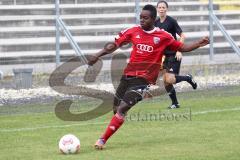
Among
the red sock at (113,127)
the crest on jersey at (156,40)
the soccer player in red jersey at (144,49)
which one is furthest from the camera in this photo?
the crest on jersey at (156,40)

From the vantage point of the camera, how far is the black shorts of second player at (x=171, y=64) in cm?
1555

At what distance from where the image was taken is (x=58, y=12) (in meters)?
22.7

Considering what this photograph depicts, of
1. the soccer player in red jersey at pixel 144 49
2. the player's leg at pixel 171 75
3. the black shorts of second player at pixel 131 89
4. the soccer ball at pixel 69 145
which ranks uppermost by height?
the soccer player in red jersey at pixel 144 49

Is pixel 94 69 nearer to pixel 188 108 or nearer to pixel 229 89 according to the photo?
pixel 229 89

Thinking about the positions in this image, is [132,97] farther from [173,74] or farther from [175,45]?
[173,74]

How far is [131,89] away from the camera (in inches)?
444

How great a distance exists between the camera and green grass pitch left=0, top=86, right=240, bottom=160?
10008 mm

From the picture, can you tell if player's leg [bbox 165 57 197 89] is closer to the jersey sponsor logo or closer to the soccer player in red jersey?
the soccer player in red jersey

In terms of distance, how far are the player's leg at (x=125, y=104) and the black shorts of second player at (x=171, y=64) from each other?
3959mm

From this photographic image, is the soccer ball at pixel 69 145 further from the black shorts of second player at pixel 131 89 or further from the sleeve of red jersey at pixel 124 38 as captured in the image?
the sleeve of red jersey at pixel 124 38

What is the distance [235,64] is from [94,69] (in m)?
5.95

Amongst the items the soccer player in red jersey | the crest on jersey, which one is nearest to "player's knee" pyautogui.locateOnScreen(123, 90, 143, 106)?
the soccer player in red jersey

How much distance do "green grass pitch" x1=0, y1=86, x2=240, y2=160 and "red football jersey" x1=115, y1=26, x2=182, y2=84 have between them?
41.3 inches

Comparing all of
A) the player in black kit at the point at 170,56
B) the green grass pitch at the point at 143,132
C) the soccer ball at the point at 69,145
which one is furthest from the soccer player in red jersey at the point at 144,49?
the player in black kit at the point at 170,56
